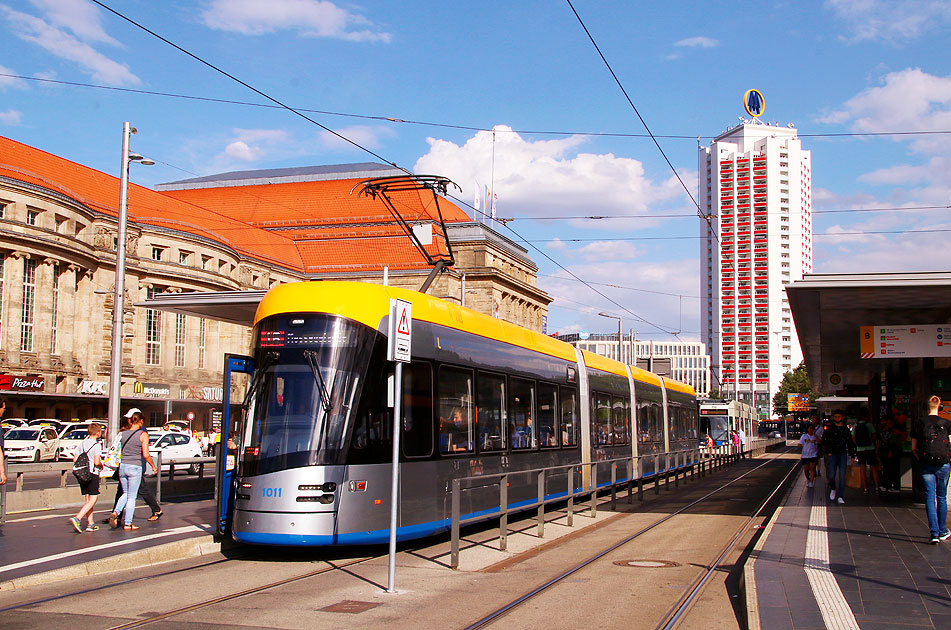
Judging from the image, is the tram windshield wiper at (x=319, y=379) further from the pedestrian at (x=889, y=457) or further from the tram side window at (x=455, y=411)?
the pedestrian at (x=889, y=457)

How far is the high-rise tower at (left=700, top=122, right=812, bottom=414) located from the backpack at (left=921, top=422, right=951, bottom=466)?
487 ft

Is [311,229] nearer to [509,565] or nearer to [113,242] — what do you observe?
[113,242]

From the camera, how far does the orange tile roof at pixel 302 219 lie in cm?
7212

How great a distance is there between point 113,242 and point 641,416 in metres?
47.1

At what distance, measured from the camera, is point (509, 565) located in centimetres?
1152

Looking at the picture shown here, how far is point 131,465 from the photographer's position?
13680 mm

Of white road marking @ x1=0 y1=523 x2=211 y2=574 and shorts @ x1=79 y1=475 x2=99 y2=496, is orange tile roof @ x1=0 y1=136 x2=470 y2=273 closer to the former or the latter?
shorts @ x1=79 y1=475 x2=99 y2=496

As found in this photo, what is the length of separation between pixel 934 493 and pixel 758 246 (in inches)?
6122

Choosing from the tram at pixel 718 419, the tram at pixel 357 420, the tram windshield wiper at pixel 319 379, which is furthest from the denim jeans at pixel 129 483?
the tram at pixel 718 419

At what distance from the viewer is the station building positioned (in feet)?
179

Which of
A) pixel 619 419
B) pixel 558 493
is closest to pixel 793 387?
pixel 619 419

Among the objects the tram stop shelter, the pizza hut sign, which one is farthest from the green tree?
the tram stop shelter

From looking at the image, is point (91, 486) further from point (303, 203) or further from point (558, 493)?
point (303, 203)

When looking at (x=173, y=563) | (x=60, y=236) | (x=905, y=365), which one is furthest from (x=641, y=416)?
(x=60, y=236)
